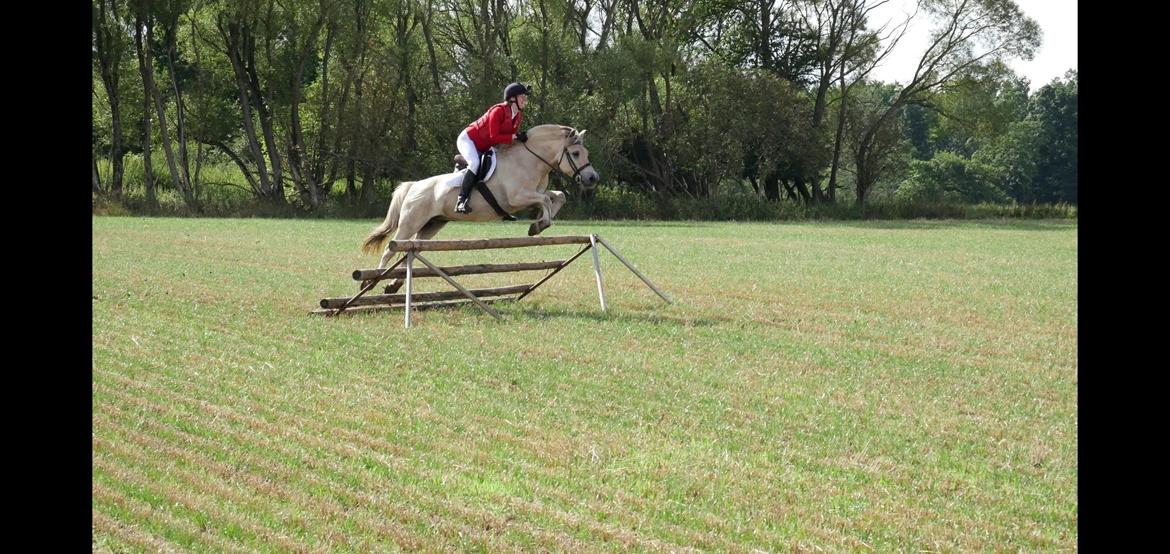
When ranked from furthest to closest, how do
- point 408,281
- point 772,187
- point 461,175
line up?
point 772,187 → point 461,175 → point 408,281

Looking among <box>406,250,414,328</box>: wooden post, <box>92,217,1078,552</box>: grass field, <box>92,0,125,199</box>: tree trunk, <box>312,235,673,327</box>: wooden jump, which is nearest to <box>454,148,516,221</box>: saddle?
<box>312,235,673,327</box>: wooden jump

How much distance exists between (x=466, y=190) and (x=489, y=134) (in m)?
0.74

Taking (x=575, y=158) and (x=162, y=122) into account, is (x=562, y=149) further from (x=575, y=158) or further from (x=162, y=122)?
(x=162, y=122)

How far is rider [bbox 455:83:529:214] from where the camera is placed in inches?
551

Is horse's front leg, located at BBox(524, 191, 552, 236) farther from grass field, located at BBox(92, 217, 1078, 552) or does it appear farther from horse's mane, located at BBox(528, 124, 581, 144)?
grass field, located at BBox(92, 217, 1078, 552)

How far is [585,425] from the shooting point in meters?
7.39

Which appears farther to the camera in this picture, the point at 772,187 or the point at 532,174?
the point at 772,187

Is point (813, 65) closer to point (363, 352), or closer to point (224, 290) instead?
point (224, 290)

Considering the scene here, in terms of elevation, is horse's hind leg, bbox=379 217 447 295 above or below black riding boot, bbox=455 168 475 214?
below

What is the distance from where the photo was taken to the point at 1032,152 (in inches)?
3241

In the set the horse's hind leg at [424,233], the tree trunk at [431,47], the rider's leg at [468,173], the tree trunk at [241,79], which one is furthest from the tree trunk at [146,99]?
the rider's leg at [468,173]

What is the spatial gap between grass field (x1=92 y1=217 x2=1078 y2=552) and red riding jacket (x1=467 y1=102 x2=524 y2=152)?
204 cm

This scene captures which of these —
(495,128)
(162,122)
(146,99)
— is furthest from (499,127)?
(146,99)

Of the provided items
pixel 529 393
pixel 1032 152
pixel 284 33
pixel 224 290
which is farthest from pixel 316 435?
pixel 1032 152
